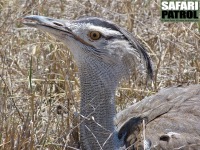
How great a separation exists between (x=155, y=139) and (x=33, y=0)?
2.52 meters

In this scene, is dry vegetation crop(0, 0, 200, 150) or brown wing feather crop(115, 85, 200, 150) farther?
dry vegetation crop(0, 0, 200, 150)

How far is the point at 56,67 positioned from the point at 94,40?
1307mm

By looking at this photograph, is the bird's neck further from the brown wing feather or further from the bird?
the brown wing feather

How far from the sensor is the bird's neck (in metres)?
3.52

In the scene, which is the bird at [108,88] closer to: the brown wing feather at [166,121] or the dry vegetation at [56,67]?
the brown wing feather at [166,121]

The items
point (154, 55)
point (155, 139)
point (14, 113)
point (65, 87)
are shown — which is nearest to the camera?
point (155, 139)

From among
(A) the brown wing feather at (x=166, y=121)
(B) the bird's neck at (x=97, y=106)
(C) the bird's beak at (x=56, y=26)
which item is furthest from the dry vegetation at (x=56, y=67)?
(C) the bird's beak at (x=56, y=26)

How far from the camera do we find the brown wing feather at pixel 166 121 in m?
3.45

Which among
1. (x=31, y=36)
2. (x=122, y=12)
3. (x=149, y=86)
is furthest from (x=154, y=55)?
(x=31, y=36)

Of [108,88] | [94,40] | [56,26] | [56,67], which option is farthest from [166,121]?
[56,67]

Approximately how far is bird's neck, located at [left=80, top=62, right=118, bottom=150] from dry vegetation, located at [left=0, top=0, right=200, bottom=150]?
0.17 metres

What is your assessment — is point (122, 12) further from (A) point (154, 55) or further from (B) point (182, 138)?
(B) point (182, 138)

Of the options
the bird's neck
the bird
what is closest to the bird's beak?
the bird

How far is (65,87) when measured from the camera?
4.52m
